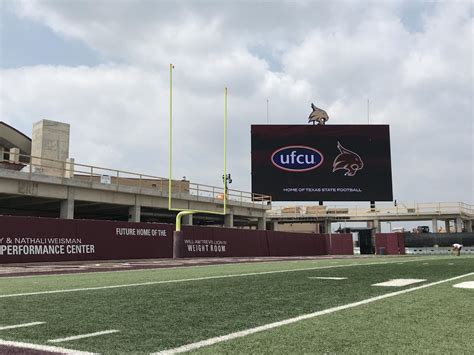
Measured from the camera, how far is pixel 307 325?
4.62m

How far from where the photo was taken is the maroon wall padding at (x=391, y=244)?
143 feet

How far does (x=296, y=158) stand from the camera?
51.8 meters

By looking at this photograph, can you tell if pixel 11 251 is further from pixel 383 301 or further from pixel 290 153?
pixel 290 153

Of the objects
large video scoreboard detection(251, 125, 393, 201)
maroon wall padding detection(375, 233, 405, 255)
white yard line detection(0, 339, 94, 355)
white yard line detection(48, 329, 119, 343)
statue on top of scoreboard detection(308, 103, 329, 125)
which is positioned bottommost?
white yard line detection(0, 339, 94, 355)

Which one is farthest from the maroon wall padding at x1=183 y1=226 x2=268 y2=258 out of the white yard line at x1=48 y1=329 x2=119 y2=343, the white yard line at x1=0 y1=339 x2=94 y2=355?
the white yard line at x1=0 y1=339 x2=94 y2=355

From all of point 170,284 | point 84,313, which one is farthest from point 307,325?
point 170,284

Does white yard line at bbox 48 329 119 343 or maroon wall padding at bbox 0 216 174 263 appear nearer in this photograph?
white yard line at bbox 48 329 119 343

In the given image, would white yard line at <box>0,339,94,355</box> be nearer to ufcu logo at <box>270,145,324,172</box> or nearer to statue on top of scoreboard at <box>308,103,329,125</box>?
ufcu logo at <box>270,145,324,172</box>

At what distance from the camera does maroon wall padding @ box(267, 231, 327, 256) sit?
34.6 m

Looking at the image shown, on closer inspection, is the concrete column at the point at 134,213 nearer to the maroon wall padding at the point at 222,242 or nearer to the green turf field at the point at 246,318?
the maroon wall padding at the point at 222,242

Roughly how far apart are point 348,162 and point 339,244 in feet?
37.8

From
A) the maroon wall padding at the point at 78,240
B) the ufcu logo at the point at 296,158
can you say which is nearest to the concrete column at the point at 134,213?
the maroon wall padding at the point at 78,240

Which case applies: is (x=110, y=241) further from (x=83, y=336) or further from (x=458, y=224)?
(x=458, y=224)

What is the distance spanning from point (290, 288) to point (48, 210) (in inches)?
1349
